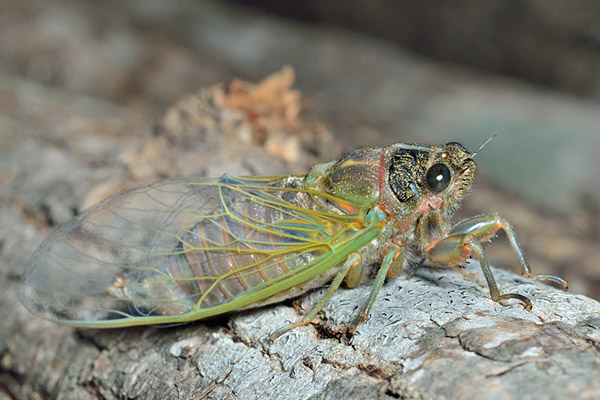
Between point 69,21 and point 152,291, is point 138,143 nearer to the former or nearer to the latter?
point 152,291

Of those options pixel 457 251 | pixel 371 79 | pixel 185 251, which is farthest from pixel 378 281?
pixel 371 79

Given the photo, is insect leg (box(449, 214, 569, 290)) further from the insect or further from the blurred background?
the blurred background

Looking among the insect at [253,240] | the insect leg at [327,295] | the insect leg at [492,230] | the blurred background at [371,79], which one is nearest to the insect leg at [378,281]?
the insect at [253,240]

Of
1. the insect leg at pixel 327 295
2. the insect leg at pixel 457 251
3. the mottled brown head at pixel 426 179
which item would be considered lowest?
the insect leg at pixel 327 295

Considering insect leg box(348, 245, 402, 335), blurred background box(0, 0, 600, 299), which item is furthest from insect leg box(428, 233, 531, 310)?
blurred background box(0, 0, 600, 299)

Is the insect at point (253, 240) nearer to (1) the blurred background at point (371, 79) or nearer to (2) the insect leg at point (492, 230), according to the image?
(2) the insect leg at point (492, 230)

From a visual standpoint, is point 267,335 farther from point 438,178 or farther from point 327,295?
point 438,178

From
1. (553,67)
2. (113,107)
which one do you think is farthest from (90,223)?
(553,67)
